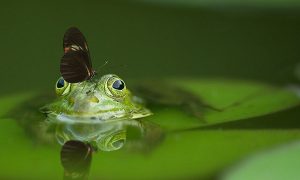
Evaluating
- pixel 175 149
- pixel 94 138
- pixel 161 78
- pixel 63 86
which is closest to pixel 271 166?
pixel 175 149

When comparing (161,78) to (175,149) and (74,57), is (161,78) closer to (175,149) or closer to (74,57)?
(74,57)

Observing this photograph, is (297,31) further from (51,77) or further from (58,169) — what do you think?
(58,169)

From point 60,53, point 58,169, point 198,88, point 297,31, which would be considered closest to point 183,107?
point 198,88

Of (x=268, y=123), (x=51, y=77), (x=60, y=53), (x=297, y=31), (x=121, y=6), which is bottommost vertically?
(x=268, y=123)

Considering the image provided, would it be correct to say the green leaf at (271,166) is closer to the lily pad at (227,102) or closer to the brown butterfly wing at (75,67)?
the lily pad at (227,102)

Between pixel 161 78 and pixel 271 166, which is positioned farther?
pixel 161 78
